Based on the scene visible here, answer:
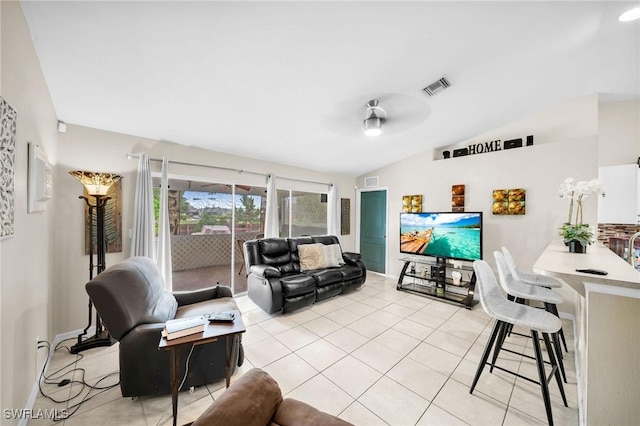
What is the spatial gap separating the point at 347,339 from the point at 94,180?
10.5 feet

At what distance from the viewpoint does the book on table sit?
146 cm

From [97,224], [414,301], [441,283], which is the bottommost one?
[414,301]

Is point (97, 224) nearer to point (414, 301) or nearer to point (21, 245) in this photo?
point (21, 245)

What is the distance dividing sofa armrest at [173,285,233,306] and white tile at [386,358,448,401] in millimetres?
1911

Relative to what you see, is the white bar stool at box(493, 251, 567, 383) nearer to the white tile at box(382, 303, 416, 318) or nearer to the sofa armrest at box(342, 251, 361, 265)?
the white tile at box(382, 303, 416, 318)

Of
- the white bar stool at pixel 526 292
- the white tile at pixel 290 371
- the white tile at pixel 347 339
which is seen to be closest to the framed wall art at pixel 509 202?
the white bar stool at pixel 526 292

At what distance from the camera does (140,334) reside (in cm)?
166

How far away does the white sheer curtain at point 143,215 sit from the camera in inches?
113

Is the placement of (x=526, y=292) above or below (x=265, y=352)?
above

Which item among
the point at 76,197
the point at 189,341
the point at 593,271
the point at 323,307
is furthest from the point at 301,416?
the point at 76,197

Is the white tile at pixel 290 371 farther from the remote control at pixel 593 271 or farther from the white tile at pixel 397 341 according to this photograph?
the remote control at pixel 593 271

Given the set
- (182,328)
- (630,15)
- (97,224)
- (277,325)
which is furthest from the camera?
(277,325)

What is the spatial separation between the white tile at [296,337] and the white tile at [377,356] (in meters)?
0.54

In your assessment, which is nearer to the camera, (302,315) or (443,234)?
(302,315)
